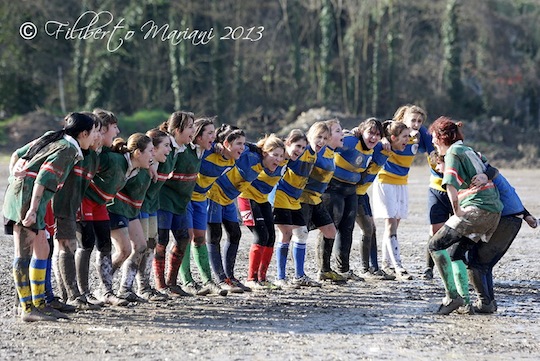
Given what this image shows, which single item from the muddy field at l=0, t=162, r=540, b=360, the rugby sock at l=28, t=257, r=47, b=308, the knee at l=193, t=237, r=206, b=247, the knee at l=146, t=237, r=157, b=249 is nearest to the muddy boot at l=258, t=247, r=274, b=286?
the muddy field at l=0, t=162, r=540, b=360

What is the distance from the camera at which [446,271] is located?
9266 mm

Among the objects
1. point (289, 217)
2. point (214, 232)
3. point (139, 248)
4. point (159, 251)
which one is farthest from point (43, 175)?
point (289, 217)

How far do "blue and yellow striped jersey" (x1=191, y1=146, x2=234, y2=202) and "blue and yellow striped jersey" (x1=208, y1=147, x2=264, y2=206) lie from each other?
160 millimetres

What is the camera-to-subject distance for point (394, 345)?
7.86 m

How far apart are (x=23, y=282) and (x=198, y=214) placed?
217cm

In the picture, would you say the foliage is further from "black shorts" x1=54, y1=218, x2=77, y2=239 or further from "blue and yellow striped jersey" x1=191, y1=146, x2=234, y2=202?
"black shorts" x1=54, y1=218, x2=77, y2=239

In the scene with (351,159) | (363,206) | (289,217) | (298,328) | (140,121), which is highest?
(140,121)

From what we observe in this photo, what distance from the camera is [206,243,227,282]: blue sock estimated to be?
10.5 m

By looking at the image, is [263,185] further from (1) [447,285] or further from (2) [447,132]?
(1) [447,285]

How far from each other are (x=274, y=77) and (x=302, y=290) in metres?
31.2

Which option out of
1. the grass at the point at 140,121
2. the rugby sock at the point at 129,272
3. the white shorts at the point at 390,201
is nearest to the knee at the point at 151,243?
the rugby sock at the point at 129,272

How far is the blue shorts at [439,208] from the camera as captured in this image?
446 inches

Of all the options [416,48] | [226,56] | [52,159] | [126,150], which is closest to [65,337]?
[52,159]

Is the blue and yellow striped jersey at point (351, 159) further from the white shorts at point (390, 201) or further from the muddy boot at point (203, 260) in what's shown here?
the muddy boot at point (203, 260)
